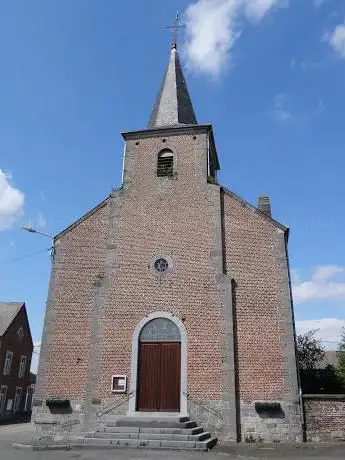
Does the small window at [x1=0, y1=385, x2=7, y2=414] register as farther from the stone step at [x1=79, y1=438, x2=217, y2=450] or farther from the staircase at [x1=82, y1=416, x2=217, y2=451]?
the stone step at [x1=79, y1=438, x2=217, y2=450]

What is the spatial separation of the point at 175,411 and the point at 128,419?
160 cm

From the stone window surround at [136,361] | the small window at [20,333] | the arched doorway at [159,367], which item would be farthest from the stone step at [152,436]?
the small window at [20,333]

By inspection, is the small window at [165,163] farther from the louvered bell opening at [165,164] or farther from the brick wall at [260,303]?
the brick wall at [260,303]

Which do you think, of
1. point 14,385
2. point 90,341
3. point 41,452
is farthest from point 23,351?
point 41,452

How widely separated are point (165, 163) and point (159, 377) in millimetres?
8316

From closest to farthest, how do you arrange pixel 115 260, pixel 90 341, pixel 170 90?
pixel 90 341 → pixel 115 260 → pixel 170 90

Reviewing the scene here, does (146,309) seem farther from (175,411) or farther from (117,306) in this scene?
(175,411)

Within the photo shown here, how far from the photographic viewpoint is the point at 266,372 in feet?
43.7

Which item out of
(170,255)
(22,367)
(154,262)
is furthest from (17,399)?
(170,255)

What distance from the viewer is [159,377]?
545 inches

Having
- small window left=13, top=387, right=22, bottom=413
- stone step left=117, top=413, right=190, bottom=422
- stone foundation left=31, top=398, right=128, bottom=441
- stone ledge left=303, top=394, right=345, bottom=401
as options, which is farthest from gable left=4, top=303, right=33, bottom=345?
stone ledge left=303, top=394, right=345, bottom=401

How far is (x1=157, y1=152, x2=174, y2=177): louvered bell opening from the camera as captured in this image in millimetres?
17078

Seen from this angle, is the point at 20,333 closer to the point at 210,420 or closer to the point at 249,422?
the point at 210,420

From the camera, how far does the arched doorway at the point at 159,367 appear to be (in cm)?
1354
